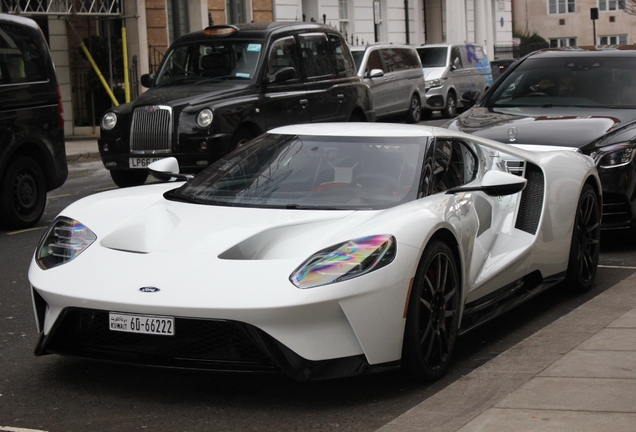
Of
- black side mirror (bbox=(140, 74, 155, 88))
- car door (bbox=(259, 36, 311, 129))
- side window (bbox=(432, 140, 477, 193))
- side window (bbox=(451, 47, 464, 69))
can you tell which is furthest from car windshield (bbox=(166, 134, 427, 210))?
side window (bbox=(451, 47, 464, 69))

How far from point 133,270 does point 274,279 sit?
0.70m

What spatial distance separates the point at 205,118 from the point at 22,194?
2567mm

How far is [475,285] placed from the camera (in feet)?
18.4

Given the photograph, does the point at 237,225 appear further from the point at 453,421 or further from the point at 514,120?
the point at 514,120

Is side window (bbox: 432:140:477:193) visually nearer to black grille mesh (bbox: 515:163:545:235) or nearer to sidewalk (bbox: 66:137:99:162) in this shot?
black grille mesh (bbox: 515:163:545:235)

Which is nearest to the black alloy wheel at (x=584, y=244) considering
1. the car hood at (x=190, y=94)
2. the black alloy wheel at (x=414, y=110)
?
the car hood at (x=190, y=94)

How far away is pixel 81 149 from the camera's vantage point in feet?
67.4

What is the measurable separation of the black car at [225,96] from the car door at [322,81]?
14 mm

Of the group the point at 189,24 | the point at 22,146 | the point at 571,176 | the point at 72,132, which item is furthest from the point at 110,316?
the point at 189,24

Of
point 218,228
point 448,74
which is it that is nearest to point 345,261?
point 218,228

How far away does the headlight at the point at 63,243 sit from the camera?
5191 millimetres

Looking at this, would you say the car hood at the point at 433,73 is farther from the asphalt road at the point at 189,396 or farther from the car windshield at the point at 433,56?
the asphalt road at the point at 189,396

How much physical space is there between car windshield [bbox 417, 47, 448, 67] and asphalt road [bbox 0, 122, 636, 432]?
23.7 meters

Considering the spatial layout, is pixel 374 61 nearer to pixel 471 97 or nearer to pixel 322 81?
pixel 322 81
